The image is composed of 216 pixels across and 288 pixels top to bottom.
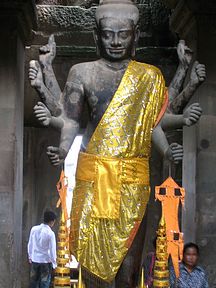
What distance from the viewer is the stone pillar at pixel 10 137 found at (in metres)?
7.97

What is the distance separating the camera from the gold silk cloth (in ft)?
17.3

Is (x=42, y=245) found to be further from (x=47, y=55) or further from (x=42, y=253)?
(x=47, y=55)

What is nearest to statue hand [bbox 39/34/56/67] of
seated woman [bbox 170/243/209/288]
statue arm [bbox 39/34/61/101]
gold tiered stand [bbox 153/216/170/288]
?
statue arm [bbox 39/34/61/101]

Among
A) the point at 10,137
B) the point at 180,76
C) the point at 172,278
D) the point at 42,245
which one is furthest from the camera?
the point at 42,245

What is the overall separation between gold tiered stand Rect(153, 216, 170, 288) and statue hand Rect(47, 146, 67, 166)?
77 centimetres

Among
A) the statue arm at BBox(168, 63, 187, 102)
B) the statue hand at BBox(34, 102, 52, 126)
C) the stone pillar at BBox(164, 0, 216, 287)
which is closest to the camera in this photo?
the statue hand at BBox(34, 102, 52, 126)

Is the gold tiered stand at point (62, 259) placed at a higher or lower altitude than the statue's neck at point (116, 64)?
lower

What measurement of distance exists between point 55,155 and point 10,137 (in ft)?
9.59

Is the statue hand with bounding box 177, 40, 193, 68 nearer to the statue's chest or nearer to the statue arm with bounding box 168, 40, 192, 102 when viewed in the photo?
the statue arm with bounding box 168, 40, 192, 102

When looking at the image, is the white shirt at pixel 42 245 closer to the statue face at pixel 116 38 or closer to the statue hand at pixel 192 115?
the statue face at pixel 116 38

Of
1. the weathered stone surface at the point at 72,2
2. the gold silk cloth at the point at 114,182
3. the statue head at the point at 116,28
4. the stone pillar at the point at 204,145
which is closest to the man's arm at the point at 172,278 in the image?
the gold silk cloth at the point at 114,182

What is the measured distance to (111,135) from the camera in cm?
534

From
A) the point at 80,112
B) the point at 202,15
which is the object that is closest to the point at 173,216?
the point at 80,112

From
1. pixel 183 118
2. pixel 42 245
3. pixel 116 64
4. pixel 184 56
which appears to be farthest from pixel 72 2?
pixel 183 118
